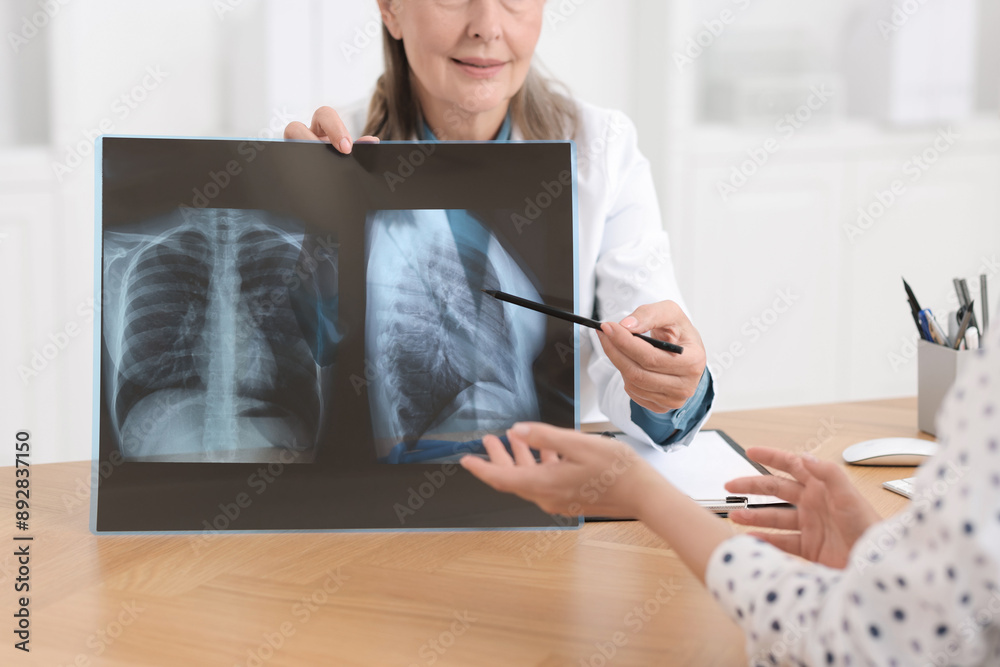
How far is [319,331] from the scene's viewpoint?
95cm

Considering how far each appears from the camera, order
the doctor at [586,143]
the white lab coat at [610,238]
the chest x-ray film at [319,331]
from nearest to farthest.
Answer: the chest x-ray film at [319,331], the doctor at [586,143], the white lab coat at [610,238]

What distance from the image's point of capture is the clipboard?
0.96 m

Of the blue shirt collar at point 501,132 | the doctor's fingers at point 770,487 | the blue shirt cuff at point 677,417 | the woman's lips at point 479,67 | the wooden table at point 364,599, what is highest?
the woman's lips at point 479,67

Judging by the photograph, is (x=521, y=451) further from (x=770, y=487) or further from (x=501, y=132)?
(x=501, y=132)

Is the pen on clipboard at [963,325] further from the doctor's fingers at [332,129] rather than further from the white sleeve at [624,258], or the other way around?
the doctor's fingers at [332,129]

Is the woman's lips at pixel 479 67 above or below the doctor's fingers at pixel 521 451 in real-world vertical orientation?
above

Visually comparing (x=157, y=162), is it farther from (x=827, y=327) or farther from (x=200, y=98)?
(x=827, y=327)

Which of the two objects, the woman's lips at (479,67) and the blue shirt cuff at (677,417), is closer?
the blue shirt cuff at (677,417)

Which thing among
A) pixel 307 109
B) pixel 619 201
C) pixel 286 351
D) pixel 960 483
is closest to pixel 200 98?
pixel 307 109

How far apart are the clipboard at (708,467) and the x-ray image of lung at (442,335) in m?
0.18

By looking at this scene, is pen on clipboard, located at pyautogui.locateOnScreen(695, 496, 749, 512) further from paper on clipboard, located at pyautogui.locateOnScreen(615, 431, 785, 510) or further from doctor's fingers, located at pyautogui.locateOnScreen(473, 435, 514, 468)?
doctor's fingers, located at pyautogui.locateOnScreen(473, 435, 514, 468)

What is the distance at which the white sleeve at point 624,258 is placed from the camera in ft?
4.12

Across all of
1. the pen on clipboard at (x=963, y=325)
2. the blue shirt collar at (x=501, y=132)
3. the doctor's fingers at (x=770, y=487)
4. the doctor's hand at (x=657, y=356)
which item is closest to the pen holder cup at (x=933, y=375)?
the pen on clipboard at (x=963, y=325)

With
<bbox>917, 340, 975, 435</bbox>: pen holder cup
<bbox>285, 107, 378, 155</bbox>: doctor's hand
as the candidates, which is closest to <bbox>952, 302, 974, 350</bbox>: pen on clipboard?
<bbox>917, 340, 975, 435</bbox>: pen holder cup
